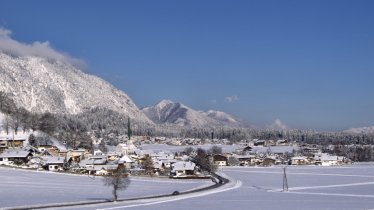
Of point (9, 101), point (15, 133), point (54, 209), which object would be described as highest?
point (9, 101)

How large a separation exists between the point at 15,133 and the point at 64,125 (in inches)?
2319

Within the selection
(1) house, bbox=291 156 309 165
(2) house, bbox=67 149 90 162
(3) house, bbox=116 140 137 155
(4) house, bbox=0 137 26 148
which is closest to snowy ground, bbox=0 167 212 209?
(2) house, bbox=67 149 90 162

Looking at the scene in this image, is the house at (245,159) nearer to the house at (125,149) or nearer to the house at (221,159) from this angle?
the house at (221,159)

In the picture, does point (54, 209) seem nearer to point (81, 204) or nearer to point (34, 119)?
point (81, 204)

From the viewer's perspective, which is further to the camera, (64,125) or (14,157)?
(64,125)

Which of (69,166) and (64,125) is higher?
(64,125)

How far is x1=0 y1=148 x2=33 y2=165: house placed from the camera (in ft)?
305

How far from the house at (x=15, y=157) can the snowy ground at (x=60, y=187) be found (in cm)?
1281

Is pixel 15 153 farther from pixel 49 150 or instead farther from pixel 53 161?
pixel 49 150

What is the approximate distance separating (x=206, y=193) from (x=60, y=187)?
16117 millimetres

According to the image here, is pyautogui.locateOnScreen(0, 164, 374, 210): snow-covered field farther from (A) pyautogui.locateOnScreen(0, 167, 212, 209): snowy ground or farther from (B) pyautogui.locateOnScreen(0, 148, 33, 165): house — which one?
(B) pyautogui.locateOnScreen(0, 148, 33, 165): house

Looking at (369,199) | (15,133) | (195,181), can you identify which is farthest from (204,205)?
(15,133)

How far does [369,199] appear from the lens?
54625 millimetres

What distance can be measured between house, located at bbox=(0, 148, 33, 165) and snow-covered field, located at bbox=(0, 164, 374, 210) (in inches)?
565
